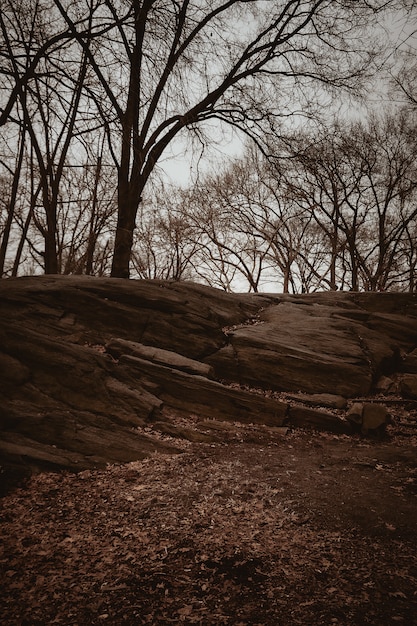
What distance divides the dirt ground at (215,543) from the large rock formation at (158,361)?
765 millimetres

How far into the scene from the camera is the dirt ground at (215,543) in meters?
2.81

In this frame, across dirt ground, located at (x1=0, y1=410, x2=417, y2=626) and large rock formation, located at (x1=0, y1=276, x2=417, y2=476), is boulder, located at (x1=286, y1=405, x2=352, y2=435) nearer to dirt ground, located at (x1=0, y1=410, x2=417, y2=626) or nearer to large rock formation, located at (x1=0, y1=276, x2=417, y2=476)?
large rock formation, located at (x1=0, y1=276, x2=417, y2=476)

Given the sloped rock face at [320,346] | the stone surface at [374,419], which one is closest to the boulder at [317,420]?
the stone surface at [374,419]

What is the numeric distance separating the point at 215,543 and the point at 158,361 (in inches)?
165

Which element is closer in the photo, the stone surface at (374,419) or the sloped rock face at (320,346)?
the stone surface at (374,419)

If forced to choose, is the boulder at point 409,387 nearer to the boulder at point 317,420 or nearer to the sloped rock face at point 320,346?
the sloped rock face at point 320,346

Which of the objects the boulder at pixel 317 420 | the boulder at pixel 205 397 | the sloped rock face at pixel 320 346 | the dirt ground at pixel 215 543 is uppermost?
the sloped rock face at pixel 320 346

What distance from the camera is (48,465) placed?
4.86 m

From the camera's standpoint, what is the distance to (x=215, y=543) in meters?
3.62

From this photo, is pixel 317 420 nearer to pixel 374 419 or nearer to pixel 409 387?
pixel 374 419

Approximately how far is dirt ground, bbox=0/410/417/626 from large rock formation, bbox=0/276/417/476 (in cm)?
76

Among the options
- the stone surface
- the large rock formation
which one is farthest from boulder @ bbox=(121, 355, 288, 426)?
the stone surface

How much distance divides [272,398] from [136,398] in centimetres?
283

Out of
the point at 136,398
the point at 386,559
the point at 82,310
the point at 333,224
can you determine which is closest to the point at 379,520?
the point at 386,559
